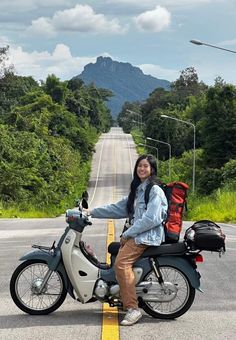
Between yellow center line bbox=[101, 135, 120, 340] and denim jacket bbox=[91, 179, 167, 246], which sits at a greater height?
denim jacket bbox=[91, 179, 167, 246]

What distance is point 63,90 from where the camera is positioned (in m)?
89.9

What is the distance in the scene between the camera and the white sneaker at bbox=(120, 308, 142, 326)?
592 centimetres

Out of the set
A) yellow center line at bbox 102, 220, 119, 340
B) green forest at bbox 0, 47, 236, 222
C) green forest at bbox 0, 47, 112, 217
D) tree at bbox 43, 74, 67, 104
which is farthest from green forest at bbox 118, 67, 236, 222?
yellow center line at bbox 102, 220, 119, 340

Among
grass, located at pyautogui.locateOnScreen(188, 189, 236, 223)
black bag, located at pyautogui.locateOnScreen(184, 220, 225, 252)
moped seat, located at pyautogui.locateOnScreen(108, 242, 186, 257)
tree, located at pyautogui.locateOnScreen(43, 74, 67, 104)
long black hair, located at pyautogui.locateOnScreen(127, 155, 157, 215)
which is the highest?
tree, located at pyautogui.locateOnScreen(43, 74, 67, 104)

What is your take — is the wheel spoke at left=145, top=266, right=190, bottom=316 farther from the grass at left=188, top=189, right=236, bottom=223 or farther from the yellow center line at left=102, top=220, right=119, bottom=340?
the grass at left=188, top=189, right=236, bottom=223

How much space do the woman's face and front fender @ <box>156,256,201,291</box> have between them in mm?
865

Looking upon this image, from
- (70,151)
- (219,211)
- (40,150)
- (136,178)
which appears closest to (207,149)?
(40,150)

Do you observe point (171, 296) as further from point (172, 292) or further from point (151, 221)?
point (151, 221)

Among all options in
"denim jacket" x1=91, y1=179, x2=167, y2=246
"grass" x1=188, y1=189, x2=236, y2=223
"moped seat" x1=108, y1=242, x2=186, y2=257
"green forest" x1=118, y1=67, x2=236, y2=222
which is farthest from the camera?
"green forest" x1=118, y1=67, x2=236, y2=222

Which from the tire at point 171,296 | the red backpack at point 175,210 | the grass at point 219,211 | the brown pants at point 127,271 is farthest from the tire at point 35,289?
the grass at point 219,211

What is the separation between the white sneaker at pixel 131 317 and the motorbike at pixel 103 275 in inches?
7.5

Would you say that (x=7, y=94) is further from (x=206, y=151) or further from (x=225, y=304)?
(x=225, y=304)

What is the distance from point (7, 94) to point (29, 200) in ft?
209

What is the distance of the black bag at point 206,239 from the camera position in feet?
19.4
